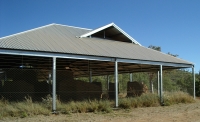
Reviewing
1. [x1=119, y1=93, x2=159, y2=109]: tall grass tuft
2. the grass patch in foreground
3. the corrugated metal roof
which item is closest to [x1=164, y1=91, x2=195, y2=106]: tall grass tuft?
the grass patch in foreground

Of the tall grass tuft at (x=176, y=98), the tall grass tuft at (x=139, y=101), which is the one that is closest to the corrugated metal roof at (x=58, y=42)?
the tall grass tuft at (x=176, y=98)

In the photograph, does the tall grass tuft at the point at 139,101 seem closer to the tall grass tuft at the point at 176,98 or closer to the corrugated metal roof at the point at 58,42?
the tall grass tuft at the point at 176,98

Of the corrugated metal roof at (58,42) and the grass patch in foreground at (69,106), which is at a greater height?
the corrugated metal roof at (58,42)

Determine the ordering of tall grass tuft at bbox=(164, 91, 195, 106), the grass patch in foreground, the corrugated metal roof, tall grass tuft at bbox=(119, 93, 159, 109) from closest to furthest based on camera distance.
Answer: the grass patch in foreground, the corrugated metal roof, tall grass tuft at bbox=(119, 93, 159, 109), tall grass tuft at bbox=(164, 91, 195, 106)

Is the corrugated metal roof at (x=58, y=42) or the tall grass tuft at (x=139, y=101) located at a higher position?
the corrugated metal roof at (x=58, y=42)

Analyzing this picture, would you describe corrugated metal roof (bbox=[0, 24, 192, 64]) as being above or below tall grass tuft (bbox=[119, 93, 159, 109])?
above

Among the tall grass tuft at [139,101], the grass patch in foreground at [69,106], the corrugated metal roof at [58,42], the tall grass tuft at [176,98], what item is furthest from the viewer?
the tall grass tuft at [176,98]

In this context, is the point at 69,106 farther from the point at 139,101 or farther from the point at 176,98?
the point at 176,98

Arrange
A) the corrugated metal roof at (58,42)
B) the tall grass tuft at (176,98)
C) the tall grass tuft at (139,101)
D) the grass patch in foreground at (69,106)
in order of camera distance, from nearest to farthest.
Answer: the grass patch in foreground at (69,106), the corrugated metal roof at (58,42), the tall grass tuft at (139,101), the tall grass tuft at (176,98)

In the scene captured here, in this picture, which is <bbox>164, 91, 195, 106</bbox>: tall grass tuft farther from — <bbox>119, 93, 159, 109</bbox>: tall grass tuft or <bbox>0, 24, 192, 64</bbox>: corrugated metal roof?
<bbox>0, 24, 192, 64</bbox>: corrugated metal roof

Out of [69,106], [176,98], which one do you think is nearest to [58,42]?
[69,106]

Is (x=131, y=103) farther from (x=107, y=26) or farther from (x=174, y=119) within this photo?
(x=107, y=26)

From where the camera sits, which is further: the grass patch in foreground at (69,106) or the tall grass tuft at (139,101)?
the tall grass tuft at (139,101)

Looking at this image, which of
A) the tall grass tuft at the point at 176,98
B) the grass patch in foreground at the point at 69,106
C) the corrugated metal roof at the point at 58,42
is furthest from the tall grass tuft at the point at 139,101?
the corrugated metal roof at the point at 58,42
